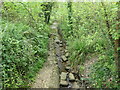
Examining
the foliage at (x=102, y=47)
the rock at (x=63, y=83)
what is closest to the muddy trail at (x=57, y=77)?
the rock at (x=63, y=83)

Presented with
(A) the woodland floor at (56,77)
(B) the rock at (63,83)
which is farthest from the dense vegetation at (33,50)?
(B) the rock at (63,83)

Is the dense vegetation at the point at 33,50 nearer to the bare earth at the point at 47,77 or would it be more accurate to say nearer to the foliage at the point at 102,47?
the foliage at the point at 102,47

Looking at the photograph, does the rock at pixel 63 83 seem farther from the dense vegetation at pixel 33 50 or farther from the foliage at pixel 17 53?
the foliage at pixel 17 53

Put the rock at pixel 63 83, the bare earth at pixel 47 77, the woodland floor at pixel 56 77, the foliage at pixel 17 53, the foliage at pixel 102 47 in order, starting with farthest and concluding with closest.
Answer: the rock at pixel 63 83, the woodland floor at pixel 56 77, the bare earth at pixel 47 77, the foliage at pixel 102 47, the foliage at pixel 17 53

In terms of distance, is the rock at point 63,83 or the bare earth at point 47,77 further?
the rock at point 63,83

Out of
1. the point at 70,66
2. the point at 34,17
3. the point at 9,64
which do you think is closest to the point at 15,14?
the point at 34,17

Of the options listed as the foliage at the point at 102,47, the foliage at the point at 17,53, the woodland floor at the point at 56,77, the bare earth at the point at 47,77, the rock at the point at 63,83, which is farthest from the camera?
the rock at the point at 63,83

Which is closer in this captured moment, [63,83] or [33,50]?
[33,50]

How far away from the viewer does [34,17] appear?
19.7 feet

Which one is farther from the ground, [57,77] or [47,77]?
[47,77]

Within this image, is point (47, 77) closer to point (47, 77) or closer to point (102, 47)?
point (47, 77)

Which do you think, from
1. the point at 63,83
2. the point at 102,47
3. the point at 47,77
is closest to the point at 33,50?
the point at 47,77

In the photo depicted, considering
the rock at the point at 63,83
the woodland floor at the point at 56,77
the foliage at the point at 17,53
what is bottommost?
the rock at the point at 63,83

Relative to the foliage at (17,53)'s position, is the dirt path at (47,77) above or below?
below
